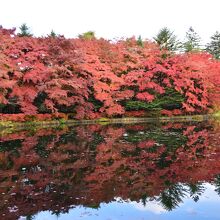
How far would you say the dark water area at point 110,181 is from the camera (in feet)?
27.8

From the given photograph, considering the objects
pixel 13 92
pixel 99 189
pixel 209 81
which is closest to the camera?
pixel 99 189

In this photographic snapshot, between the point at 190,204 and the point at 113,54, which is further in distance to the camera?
the point at 113,54

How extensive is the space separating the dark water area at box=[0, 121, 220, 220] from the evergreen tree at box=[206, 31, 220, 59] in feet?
218

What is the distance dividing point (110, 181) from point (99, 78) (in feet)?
82.0

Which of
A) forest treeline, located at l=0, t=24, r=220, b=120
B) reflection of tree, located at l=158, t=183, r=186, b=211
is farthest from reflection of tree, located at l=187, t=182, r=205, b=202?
forest treeline, located at l=0, t=24, r=220, b=120

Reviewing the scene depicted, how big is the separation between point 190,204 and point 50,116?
24.3 meters

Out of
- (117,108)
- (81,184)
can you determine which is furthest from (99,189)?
(117,108)

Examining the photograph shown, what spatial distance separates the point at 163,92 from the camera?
39.4 metres

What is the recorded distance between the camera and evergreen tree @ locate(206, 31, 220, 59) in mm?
81137

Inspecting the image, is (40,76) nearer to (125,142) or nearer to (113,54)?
(113,54)

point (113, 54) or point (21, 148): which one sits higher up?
point (113, 54)

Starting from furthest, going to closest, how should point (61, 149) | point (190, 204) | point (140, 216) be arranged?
point (61, 149) → point (190, 204) → point (140, 216)

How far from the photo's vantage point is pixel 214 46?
81.9 metres

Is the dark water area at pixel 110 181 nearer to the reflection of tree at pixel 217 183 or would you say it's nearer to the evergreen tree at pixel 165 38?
the reflection of tree at pixel 217 183
